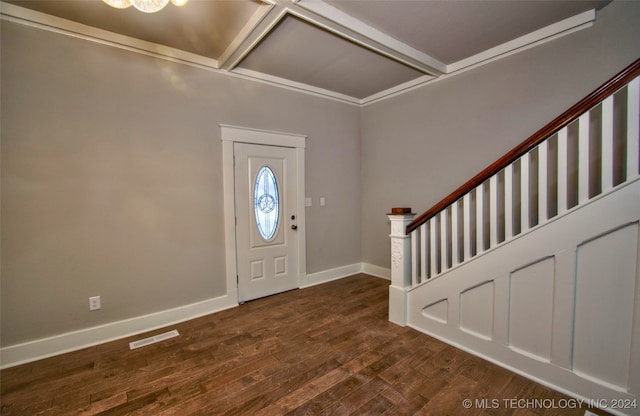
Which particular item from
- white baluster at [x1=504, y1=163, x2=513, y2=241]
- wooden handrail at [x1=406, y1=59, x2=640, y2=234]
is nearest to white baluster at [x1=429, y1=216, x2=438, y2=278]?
wooden handrail at [x1=406, y1=59, x2=640, y2=234]

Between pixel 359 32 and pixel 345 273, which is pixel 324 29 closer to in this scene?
pixel 359 32

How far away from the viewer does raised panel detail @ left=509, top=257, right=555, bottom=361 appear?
1.82m

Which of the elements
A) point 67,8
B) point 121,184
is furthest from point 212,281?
point 67,8

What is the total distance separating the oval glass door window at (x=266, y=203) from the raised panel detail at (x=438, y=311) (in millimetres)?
1994

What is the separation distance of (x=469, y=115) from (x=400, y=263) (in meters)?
1.93

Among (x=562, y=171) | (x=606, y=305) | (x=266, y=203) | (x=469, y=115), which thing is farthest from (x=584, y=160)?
(x=266, y=203)

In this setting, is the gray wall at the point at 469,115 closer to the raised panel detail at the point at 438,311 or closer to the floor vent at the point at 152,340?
the raised panel detail at the point at 438,311

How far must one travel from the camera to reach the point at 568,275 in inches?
67.7

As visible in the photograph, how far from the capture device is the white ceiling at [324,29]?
7.11ft

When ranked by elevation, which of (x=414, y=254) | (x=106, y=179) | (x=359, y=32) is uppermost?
(x=359, y=32)

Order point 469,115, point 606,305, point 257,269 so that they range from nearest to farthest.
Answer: point 606,305 → point 469,115 → point 257,269

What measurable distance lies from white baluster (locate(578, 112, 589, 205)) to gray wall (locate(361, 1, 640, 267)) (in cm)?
109

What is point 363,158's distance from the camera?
173 inches

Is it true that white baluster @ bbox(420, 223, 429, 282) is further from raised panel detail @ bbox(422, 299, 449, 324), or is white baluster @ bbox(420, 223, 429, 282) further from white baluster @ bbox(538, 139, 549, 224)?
white baluster @ bbox(538, 139, 549, 224)
